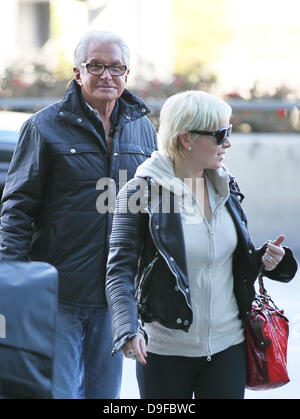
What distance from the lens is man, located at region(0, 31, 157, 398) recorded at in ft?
12.0

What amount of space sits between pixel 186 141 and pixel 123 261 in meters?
0.46

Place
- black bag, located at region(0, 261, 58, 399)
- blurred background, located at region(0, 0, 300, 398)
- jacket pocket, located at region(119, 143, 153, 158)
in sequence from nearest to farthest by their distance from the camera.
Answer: black bag, located at region(0, 261, 58, 399), jacket pocket, located at region(119, 143, 153, 158), blurred background, located at region(0, 0, 300, 398)

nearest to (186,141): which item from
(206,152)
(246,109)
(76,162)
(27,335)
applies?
(206,152)

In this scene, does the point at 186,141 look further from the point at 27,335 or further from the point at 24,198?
the point at 27,335

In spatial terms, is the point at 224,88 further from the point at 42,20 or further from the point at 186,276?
the point at 42,20

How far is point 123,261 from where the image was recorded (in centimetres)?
318

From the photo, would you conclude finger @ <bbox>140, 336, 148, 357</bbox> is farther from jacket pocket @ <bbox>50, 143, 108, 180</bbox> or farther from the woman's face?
jacket pocket @ <bbox>50, 143, 108, 180</bbox>

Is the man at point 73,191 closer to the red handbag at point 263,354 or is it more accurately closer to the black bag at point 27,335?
the red handbag at point 263,354

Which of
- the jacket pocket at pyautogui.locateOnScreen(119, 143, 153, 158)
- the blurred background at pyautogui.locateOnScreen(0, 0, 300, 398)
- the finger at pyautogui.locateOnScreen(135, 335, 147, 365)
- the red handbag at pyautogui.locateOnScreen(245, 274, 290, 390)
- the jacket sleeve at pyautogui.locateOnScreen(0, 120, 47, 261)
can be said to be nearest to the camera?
the finger at pyautogui.locateOnScreen(135, 335, 147, 365)

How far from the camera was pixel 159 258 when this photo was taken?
315 cm

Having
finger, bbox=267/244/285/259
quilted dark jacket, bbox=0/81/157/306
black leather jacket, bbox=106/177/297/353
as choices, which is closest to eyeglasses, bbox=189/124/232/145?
black leather jacket, bbox=106/177/297/353

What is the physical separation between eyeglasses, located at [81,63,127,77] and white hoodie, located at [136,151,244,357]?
559mm

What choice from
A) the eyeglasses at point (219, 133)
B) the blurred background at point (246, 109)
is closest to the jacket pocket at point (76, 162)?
the eyeglasses at point (219, 133)

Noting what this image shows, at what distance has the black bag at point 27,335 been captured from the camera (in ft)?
8.56
